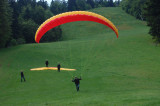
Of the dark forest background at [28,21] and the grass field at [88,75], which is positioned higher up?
the dark forest background at [28,21]

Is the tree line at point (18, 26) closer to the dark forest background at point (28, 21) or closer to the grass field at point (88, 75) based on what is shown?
the dark forest background at point (28, 21)

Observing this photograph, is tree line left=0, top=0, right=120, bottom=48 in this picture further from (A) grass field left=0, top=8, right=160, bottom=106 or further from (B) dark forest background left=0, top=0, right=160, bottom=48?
(A) grass field left=0, top=8, right=160, bottom=106

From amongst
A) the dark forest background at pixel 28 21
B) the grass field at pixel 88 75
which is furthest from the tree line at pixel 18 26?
the grass field at pixel 88 75

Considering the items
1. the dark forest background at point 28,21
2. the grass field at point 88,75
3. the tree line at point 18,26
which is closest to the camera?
the grass field at point 88,75

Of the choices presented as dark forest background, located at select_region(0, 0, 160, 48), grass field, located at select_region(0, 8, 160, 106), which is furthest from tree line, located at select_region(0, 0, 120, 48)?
grass field, located at select_region(0, 8, 160, 106)

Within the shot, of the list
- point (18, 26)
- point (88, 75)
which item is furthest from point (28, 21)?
point (88, 75)

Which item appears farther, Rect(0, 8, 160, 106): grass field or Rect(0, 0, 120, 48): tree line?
Rect(0, 0, 120, 48): tree line

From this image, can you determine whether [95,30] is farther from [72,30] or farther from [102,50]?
[102,50]

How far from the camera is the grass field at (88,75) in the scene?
12.8 meters

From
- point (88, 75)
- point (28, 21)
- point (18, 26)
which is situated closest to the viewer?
point (88, 75)

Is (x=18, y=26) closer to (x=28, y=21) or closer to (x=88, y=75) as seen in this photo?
(x=28, y=21)

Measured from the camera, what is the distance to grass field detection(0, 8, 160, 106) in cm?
1284

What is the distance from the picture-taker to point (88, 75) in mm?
23406

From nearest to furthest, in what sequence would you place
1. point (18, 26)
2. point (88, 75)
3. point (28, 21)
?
point (88, 75) → point (18, 26) → point (28, 21)
